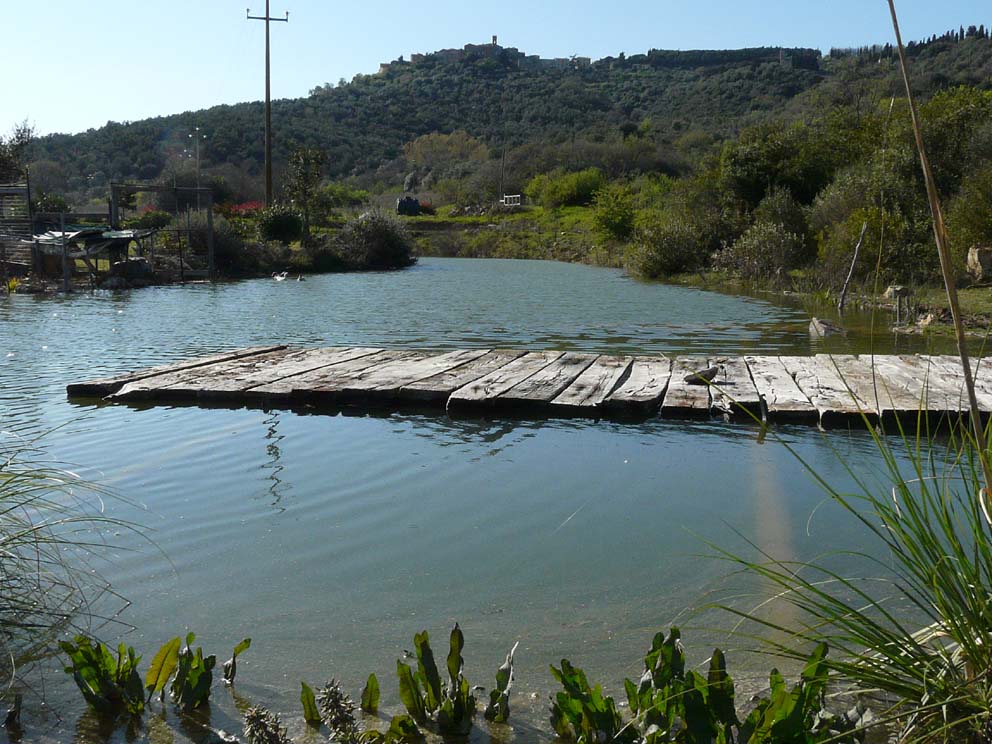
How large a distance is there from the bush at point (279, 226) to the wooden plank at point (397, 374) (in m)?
23.6

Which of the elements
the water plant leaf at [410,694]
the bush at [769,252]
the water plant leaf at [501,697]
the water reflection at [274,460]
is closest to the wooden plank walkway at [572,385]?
the water reflection at [274,460]

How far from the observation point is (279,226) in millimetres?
30875

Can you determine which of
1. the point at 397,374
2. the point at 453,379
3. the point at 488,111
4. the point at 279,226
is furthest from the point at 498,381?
the point at 488,111

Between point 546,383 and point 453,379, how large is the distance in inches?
27.8

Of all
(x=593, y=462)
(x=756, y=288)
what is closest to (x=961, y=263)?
(x=756, y=288)

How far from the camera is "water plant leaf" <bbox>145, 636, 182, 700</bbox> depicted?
253 cm

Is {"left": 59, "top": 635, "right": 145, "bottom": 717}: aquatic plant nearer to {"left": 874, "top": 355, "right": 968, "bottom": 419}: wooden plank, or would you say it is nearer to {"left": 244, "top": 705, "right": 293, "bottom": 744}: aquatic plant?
{"left": 244, "top": 705, "right": 293, "bottom": 744}: aquatic plant

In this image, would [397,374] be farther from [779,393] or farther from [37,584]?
[37,584]

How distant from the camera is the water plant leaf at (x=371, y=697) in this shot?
97.9 inches

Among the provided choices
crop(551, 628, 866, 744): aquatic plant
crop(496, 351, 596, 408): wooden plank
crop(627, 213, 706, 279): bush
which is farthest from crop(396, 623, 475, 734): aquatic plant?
crop(627, 213, 706, 279): bush

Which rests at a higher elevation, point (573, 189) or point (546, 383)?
point (573, 189)

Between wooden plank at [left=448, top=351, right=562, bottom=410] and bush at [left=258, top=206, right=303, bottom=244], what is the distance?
2409cm

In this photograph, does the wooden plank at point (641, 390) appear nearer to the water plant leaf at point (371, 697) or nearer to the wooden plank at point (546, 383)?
the wooden plank at point (546, 383)

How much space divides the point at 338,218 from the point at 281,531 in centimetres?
3762
